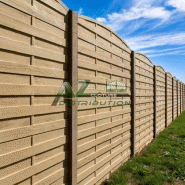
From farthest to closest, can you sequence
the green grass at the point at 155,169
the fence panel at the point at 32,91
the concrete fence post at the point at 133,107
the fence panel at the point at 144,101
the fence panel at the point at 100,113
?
1. the fence panel at the point at 144,101
2. the concrete fence post at the point at 133,107
3. the green grass at the point at 155,169
4. the fence panel at the point at 100,113
5. the fence panel at the point at 32,91

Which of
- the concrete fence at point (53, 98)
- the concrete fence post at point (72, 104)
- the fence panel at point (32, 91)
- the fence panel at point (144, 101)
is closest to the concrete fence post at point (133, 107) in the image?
the fence panel at point (144, 101)

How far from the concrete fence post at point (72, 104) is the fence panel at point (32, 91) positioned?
0.10 meters

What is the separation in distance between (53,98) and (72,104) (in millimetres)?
376

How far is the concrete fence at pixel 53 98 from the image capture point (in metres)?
1.70

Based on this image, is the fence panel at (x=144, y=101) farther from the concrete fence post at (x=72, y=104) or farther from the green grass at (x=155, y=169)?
the concrete fence post at (x=72, y=104)

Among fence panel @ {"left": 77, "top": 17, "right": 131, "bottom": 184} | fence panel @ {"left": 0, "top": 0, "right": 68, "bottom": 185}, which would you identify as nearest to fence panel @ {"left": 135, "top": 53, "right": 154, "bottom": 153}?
fence panel @ {"left": 77, "top": 17, "right": 131, "bottom": 184}

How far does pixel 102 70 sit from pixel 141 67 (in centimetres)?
263

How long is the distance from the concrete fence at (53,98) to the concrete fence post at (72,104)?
0.01 metres

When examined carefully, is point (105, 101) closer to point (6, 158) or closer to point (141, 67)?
point (6, 158)

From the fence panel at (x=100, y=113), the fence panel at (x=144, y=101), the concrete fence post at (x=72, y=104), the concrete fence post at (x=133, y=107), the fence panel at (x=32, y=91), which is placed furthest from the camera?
the fence panel at (x=144, y=101)

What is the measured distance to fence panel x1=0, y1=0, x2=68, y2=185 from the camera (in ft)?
5.45

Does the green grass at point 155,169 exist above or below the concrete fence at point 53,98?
below

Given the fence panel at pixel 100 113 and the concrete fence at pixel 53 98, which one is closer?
the concrete fence at pixel 53 98

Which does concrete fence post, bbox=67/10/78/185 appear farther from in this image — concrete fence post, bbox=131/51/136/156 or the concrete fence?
concrete fence post, bbox=131/51/136/156
